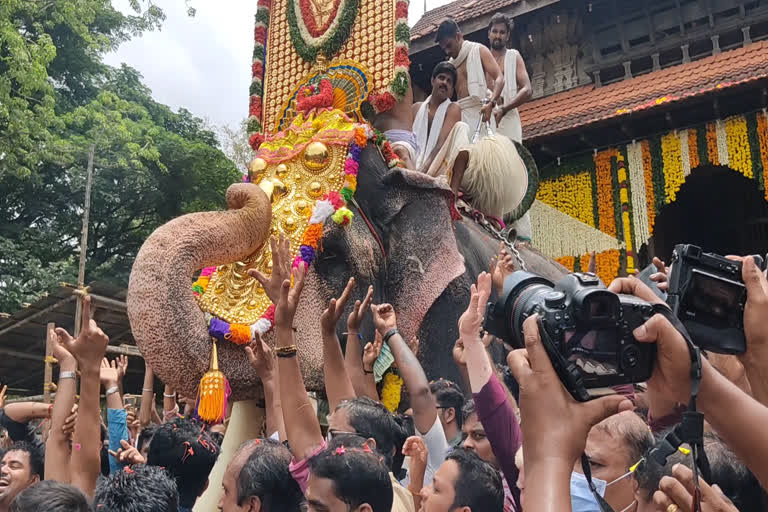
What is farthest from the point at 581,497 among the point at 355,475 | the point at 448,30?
the point at 448,30

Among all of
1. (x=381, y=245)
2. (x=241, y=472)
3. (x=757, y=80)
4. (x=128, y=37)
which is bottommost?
(x=241, y=472)

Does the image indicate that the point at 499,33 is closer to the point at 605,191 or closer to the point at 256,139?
the point at 256,139

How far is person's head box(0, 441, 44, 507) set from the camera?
276 cm

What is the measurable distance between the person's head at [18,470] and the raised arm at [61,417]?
78 millimetres

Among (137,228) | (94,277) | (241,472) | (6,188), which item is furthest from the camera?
(137,228)

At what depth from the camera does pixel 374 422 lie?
7.99 ft

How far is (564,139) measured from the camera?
33.0 ft

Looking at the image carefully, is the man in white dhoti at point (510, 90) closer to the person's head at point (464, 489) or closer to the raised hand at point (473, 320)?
the raised hand at point (473, 320)

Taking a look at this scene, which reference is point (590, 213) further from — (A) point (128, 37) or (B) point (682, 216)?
(A) point (128, 37)

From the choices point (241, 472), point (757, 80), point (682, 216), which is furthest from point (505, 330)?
point (682, 216)

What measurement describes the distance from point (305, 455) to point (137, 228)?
1740cm

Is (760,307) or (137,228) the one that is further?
(137,228)

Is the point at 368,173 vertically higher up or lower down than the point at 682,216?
lower down

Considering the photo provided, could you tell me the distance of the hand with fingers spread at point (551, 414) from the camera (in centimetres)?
118
